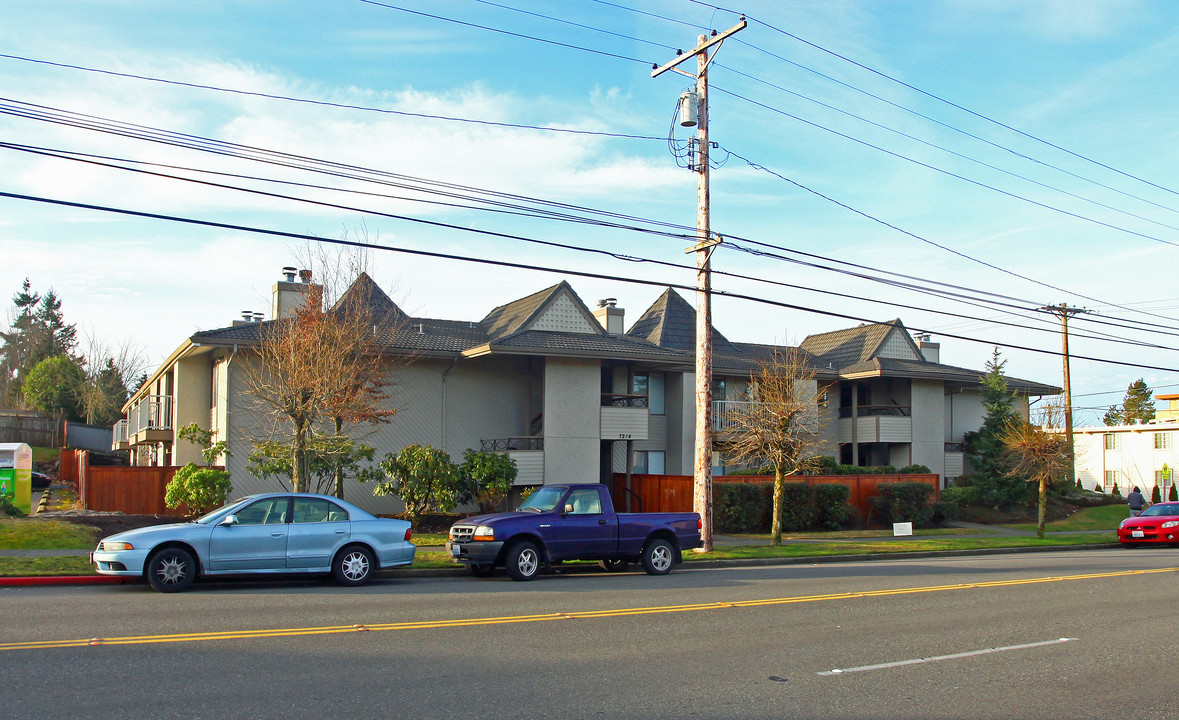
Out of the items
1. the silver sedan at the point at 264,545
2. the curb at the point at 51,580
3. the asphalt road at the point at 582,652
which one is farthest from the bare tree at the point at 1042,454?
the curb at the point at 51,580

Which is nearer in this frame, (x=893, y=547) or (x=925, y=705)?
(x=925, y=705)

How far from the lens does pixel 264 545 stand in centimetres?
1345

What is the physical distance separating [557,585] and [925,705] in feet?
26.5

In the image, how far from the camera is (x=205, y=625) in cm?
996

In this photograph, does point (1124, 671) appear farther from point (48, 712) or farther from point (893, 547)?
point (893, 547)

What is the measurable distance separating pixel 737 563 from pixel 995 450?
20172mm

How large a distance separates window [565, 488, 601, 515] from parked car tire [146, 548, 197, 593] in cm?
613

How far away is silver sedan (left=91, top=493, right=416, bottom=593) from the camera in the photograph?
1277 cm

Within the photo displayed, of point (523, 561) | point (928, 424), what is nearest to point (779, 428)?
point (523, 561)

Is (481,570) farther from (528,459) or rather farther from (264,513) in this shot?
(528,459)

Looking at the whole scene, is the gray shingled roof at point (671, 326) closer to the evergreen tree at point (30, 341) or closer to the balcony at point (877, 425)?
the balcony at point (877, 425)

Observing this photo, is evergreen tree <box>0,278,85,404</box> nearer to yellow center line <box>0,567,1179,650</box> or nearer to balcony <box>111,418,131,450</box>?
balcony <box>111,418,131,450</box>

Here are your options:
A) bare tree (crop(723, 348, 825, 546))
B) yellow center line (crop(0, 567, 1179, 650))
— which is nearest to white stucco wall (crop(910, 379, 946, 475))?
bare tree (crop(723, 348, 825, 546))

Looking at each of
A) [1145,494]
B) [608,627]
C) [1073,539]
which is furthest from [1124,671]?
[1145,494]
